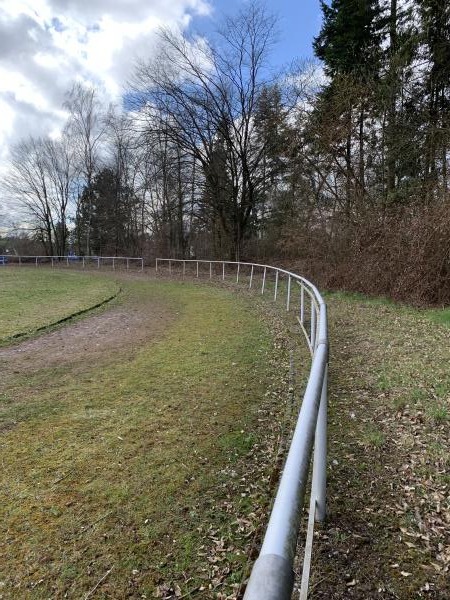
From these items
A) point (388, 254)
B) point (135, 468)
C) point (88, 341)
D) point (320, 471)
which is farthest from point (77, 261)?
point (320, 471)

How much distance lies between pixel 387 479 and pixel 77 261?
1428 inches

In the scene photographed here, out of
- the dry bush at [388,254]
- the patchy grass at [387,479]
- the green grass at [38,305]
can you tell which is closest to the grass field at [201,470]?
the patchy grass at [387,479]

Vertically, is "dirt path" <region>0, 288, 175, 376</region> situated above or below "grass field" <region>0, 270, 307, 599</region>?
above

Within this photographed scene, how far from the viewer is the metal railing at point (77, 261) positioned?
3106 centimetres

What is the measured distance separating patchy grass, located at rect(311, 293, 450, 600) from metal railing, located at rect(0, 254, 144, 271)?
2403 centimetres

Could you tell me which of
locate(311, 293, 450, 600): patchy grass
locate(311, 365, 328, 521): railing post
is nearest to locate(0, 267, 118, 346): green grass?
locate(311, 293, 450, 600): patchy grass

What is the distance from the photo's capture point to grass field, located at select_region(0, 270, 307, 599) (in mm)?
2354

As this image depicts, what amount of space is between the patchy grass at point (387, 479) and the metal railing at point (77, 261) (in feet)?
78.8

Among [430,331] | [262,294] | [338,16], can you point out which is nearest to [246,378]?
[430,331]

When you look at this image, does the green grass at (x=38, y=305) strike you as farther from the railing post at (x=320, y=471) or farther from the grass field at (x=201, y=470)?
the railing post at (x=320, y=471)

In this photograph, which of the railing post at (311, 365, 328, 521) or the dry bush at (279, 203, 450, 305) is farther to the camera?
the dry bush at (279, 203, 450, 305)

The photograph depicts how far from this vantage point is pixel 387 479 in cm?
313

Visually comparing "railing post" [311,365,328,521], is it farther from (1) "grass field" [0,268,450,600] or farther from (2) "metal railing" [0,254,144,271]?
(2) "metal railing" [0,254,144,271]

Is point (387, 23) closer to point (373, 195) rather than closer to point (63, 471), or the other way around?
point (373, 195)
